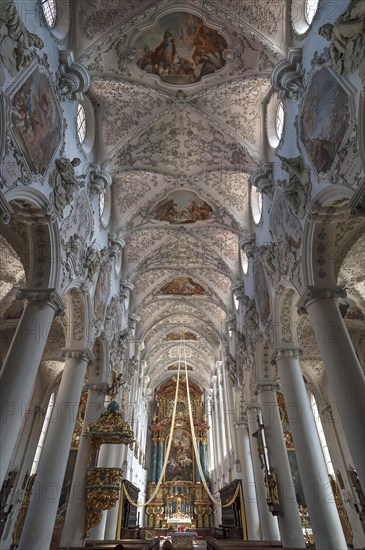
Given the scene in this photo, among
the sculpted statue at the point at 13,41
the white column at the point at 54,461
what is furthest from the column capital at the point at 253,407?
the sculpted statue at the point at 13,41

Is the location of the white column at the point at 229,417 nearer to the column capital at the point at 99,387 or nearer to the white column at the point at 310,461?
the column capital at the point at 99,387

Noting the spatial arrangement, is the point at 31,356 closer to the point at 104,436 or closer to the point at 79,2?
the point at 104,436

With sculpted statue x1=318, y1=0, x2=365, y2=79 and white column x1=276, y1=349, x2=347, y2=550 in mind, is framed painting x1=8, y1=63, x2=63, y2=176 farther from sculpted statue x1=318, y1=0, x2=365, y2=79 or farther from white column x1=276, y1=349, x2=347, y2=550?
white column x1=276, y1=349, x2=347, y2=550

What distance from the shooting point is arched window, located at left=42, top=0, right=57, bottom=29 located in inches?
384

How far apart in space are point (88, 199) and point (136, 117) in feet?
12.6

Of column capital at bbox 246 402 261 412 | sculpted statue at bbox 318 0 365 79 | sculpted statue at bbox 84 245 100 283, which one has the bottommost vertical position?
column capital at bbox 246 402 261 412

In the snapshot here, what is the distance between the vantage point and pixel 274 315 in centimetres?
1240

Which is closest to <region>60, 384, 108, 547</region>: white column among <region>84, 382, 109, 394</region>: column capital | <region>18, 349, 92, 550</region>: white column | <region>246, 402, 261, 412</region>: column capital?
<region>84, 382, 109, 394</region>: column capital

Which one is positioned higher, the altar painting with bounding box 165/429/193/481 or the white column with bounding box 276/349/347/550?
the altar painting with bounding box 165/429/193/481

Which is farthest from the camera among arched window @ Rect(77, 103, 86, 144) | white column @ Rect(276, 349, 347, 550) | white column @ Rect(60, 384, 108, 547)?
arched window @ Rect(77, 103, 86, 144)

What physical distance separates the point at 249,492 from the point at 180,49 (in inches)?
733

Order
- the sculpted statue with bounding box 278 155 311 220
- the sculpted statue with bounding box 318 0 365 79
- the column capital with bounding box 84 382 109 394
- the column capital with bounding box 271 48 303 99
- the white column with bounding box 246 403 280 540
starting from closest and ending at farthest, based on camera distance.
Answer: the sculpted statue with bounding box 318 0 365 79 < the sculpted statue with bounding box 278 155 311 220 < the column capital with bounding box 271 48 303 99 < the white column with bounding box 246 403 280 540 < the column capital with bounding box 84 382 109 394

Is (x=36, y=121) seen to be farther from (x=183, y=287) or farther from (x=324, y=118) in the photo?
(x=183, y=287)

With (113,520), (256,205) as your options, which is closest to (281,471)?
(113,520)
